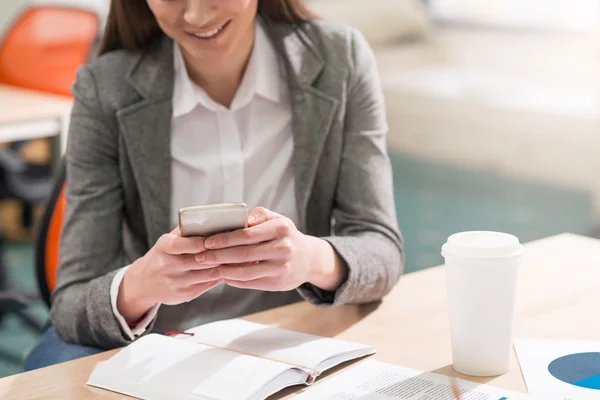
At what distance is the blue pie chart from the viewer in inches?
39.9

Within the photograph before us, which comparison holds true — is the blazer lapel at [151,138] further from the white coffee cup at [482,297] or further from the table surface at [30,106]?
the table surface at [30,106]

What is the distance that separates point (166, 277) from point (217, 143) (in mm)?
451

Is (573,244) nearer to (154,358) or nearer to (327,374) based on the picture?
(327,374)

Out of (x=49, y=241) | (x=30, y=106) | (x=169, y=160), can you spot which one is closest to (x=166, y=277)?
(x=169, y=160)

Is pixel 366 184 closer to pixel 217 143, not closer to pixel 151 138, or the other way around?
pixel 217 143

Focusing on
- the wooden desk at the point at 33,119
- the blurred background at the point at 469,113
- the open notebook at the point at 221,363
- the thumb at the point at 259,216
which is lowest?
the blurred background at the point at 469,113

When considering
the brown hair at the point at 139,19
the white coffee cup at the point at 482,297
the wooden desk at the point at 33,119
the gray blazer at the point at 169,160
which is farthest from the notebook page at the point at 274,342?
the wooden desk at the point at 33,119

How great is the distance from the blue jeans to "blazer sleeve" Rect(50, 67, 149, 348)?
0.01 meters

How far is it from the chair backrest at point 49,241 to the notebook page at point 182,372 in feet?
2.33

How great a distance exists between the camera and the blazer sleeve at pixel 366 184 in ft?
4.54

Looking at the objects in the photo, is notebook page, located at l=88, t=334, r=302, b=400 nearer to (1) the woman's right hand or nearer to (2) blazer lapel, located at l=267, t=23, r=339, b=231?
(1) the woman's right hand

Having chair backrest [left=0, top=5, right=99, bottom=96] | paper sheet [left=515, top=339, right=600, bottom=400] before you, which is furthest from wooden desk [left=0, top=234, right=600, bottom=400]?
chair backrest [left=0, top=5, right=99, bottom=96]

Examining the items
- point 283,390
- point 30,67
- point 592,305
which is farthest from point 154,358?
point 30,67

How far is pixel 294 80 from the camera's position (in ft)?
5.12
